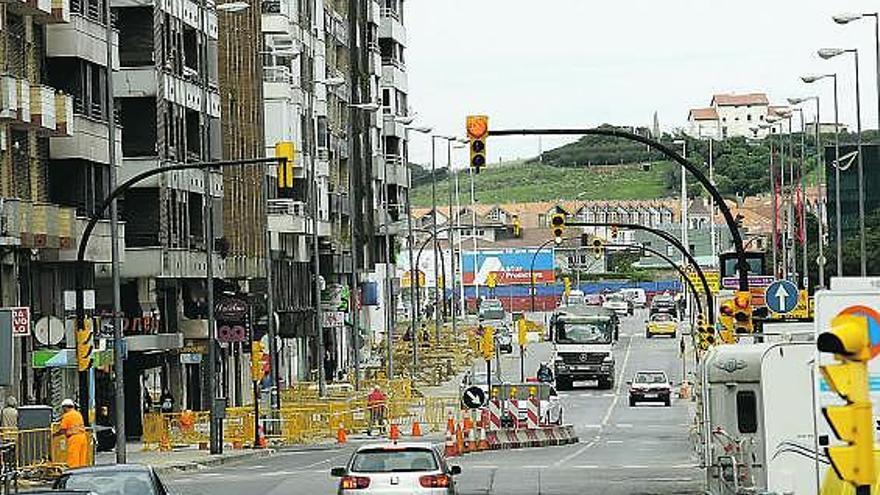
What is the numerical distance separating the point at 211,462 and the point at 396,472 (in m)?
25.4

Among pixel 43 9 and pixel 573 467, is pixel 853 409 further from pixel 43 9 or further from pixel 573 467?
pixel 43 9

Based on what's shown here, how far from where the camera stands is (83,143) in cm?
6244

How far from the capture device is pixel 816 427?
25406 millimetres

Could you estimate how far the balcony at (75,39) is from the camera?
201 feet

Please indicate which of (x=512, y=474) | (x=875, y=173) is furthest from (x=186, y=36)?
(x=875, y=173)

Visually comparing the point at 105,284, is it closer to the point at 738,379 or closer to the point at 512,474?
the point at 512,474

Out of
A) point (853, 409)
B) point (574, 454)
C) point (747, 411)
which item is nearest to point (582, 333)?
point (574, 454)

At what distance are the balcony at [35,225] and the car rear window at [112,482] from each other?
27.7 m

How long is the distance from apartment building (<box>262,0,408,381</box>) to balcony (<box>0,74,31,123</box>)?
28.8 m

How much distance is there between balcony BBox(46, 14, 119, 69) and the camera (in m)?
61.1

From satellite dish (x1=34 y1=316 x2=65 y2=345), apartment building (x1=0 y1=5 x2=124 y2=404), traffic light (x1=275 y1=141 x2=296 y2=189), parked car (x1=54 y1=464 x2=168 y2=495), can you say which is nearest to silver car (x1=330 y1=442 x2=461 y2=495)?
parked car (x1=54 y1=464 x2=168 y2=495)

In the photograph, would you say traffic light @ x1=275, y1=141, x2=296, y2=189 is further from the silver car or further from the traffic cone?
the traffic cone

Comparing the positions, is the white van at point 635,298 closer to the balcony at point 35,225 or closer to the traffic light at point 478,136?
the balcony at point 35,225

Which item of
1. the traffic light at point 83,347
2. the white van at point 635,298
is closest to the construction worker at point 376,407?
the traffic light at point 83,347
